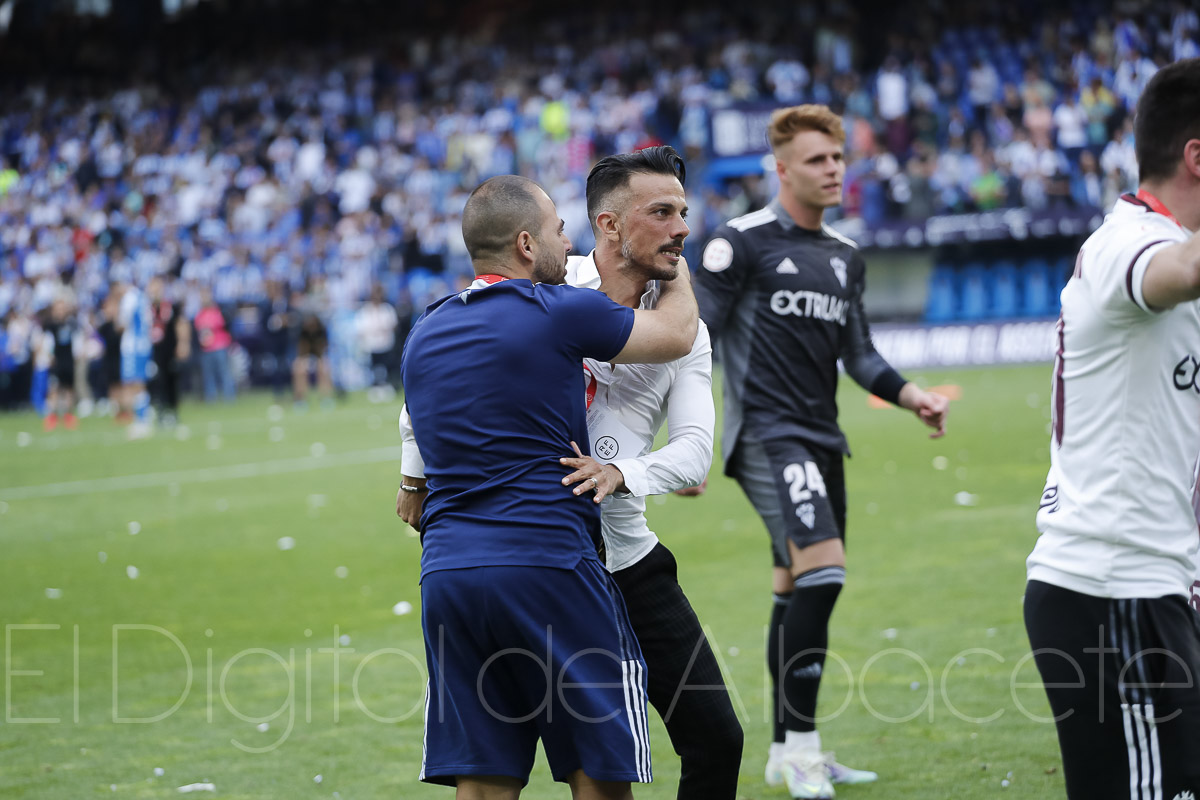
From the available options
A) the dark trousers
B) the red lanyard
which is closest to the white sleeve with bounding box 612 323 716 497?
the dark trousers

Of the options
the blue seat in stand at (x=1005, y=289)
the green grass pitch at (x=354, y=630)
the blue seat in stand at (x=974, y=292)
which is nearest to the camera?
the green grass pitch at (x=354, y=630)

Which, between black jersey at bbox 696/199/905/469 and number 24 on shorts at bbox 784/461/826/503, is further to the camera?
black jersey at bbox 696/199/905/469

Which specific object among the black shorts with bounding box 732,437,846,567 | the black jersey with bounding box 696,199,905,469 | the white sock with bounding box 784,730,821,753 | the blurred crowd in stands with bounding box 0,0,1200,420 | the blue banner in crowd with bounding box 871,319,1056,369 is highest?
the blurred crowd in stands with bounding box 0,0,1200,420

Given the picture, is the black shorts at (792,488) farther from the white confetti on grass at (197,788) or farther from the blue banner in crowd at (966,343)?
the blue banner in crowd at (966,343)

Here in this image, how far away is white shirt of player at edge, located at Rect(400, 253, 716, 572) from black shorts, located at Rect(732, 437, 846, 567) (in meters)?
1.41

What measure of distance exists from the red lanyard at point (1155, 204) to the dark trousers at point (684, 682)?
1.56 m

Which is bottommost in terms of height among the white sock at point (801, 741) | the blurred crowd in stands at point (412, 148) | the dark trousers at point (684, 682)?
the white sock at point (801, 741)

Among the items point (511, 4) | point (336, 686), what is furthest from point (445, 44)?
point (336, 686)

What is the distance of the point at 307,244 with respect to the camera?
3155cm

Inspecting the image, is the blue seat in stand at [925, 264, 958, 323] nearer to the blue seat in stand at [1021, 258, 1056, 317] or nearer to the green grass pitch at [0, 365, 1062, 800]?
the blue seat in stand at [1021, 258, 1056, 317]

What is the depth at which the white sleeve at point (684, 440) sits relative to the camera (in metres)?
3.54

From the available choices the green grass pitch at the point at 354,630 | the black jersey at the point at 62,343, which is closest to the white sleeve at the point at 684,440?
the green grass pitch at the point at 354,630

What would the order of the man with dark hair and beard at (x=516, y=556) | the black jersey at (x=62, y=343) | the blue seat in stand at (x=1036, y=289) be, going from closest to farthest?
the man with dark hair and beard at (x=516, y=556)
the blue seat in stand at (x=1036, y=289)
the black jersey at (x=62, y=343)

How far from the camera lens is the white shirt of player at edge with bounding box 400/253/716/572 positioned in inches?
148
